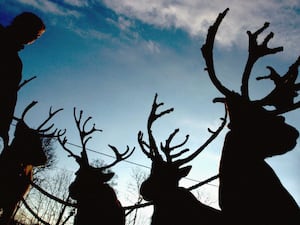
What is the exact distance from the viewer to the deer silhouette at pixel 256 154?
2148 millimetres

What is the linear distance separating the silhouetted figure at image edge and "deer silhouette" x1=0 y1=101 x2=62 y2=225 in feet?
0.63

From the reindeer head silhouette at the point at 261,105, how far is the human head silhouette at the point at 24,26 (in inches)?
72.6

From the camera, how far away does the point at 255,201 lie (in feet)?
7.23

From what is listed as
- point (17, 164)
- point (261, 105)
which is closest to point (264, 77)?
point (261, 105)

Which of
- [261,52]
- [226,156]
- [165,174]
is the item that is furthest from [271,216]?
[261,52]

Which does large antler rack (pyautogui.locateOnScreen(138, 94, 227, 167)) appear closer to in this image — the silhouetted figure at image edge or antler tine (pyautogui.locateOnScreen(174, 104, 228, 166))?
antler tine (pyautogui.locateOnScreen(174, 104, 228, 166))

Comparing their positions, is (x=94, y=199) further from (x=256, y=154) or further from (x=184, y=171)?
(x=256, y=154)

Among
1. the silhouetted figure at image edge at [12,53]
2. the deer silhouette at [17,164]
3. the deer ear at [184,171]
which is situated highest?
the silhouetted figure at image edge at [12,53]

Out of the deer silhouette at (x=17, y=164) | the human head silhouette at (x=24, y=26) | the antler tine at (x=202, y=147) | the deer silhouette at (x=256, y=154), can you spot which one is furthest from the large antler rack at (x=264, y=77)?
the deer silhouette at (x=17, y=164)

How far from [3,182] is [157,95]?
2719 millimetres

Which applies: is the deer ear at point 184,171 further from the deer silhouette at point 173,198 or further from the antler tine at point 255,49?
the antler tine at point 255,49

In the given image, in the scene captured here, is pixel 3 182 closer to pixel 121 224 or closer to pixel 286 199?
pixel 121 224

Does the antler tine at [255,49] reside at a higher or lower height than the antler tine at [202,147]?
higher

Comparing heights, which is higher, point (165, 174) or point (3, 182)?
point (165, 174)
